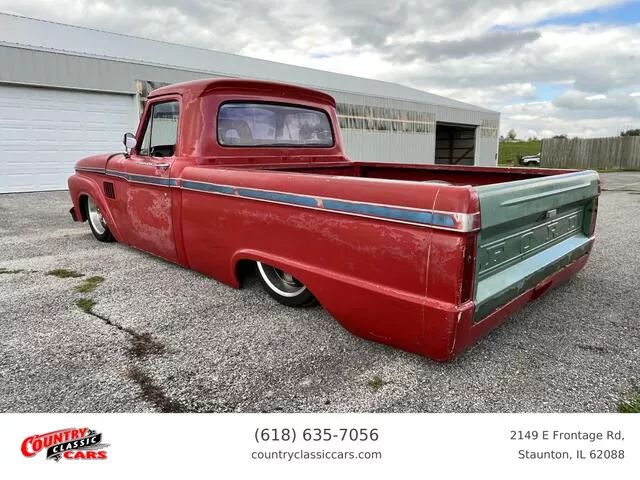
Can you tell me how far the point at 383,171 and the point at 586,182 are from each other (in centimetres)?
193

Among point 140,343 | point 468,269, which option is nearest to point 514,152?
point 468,269

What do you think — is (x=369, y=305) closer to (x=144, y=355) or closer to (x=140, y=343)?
(x=144, y=355)

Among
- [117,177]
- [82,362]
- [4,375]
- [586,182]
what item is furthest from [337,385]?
[117,177]

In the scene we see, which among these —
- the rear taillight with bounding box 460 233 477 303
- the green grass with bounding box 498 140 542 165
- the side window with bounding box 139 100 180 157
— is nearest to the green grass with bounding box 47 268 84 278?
the side window with bounding box 139 100 180 157

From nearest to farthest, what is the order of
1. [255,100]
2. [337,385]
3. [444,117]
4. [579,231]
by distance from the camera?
[337,385]
[579,231]
[255,100]
[444,117]

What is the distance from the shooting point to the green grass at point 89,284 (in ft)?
12.9

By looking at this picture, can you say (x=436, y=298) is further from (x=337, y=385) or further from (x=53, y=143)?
(x=53, y=143)

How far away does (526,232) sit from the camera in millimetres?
2785

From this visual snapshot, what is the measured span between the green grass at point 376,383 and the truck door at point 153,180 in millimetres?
2315

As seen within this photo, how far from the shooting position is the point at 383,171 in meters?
4.78

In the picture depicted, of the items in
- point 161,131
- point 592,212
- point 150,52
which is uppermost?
point 150,52

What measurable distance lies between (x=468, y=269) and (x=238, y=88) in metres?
2.67
